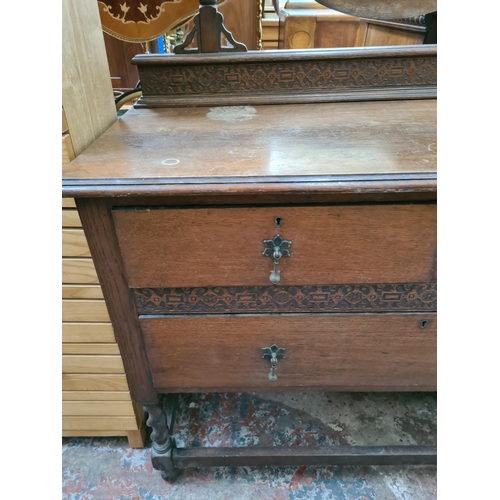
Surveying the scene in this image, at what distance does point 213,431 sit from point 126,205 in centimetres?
81

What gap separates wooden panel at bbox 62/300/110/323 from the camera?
809mm

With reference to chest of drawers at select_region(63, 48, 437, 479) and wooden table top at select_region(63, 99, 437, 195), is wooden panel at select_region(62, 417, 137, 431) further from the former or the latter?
wooden table top at select_region(63, 99, 437, 195)

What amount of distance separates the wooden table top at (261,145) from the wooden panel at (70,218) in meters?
0.15

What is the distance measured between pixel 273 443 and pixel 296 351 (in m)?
0.47

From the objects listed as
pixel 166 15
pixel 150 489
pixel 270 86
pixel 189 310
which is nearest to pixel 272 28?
pixel 166 15

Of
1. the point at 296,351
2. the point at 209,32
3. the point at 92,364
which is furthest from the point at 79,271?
the point at 209,32

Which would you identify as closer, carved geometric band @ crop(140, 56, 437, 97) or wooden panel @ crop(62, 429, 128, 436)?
carved geometric band @ crop(140, 56, 437, 97)

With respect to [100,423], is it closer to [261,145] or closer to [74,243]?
[74,243]

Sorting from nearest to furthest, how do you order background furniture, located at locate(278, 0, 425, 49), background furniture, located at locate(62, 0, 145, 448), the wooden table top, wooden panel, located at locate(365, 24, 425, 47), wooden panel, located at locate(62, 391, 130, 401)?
the wooden table top
background furniture, located at locate(62, 0, 145, 448)
wooden panel, located at locate(62, 391, 130, 401)
wooden panel, located at locate(365, 24, 425, 47)
background furniture, located at locate(278, 0, 425, 49)

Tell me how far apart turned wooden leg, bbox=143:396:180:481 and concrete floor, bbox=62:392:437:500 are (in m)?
0.08

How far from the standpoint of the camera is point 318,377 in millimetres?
763

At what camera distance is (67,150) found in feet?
2.00

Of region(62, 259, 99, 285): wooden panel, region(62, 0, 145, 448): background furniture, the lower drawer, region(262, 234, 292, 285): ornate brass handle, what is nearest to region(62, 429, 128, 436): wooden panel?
region(62, 0, 145, 448): background furniture

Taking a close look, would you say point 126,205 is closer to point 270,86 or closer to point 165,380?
point 165,380
